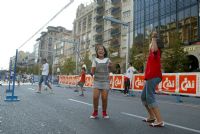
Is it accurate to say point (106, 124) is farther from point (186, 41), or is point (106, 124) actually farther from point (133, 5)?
point (133, 5)

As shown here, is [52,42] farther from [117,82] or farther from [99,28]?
[117,82]

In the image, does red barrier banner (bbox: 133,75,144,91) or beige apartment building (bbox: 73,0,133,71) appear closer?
red barrier banner (bbox: 133,75,144,91)

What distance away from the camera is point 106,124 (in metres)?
5.17

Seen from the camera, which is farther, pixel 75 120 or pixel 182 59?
pixel 182 59

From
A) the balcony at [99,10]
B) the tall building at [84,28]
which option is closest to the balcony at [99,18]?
the balcony at [99,10]

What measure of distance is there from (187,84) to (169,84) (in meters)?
1.24

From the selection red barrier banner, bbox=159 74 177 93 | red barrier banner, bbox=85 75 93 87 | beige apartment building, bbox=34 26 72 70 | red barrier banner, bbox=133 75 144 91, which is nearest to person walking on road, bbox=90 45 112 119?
red barrier banner, bbox=159 74 177 93

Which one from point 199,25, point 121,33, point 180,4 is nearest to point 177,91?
point 199,25

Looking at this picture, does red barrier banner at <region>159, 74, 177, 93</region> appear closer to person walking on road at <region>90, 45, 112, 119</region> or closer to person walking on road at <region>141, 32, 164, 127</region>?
person walking on road at <region>90, 45, 112, 119</region>

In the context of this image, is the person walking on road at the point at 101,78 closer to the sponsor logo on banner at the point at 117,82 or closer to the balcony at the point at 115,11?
the sponsor logo on banner at the point at 117,82

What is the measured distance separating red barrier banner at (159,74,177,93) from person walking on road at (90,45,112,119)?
25.1ft

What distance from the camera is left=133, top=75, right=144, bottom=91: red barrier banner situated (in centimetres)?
1600

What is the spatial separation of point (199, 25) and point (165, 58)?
5851 millimetres

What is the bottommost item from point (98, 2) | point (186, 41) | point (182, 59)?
point (182, 59)
